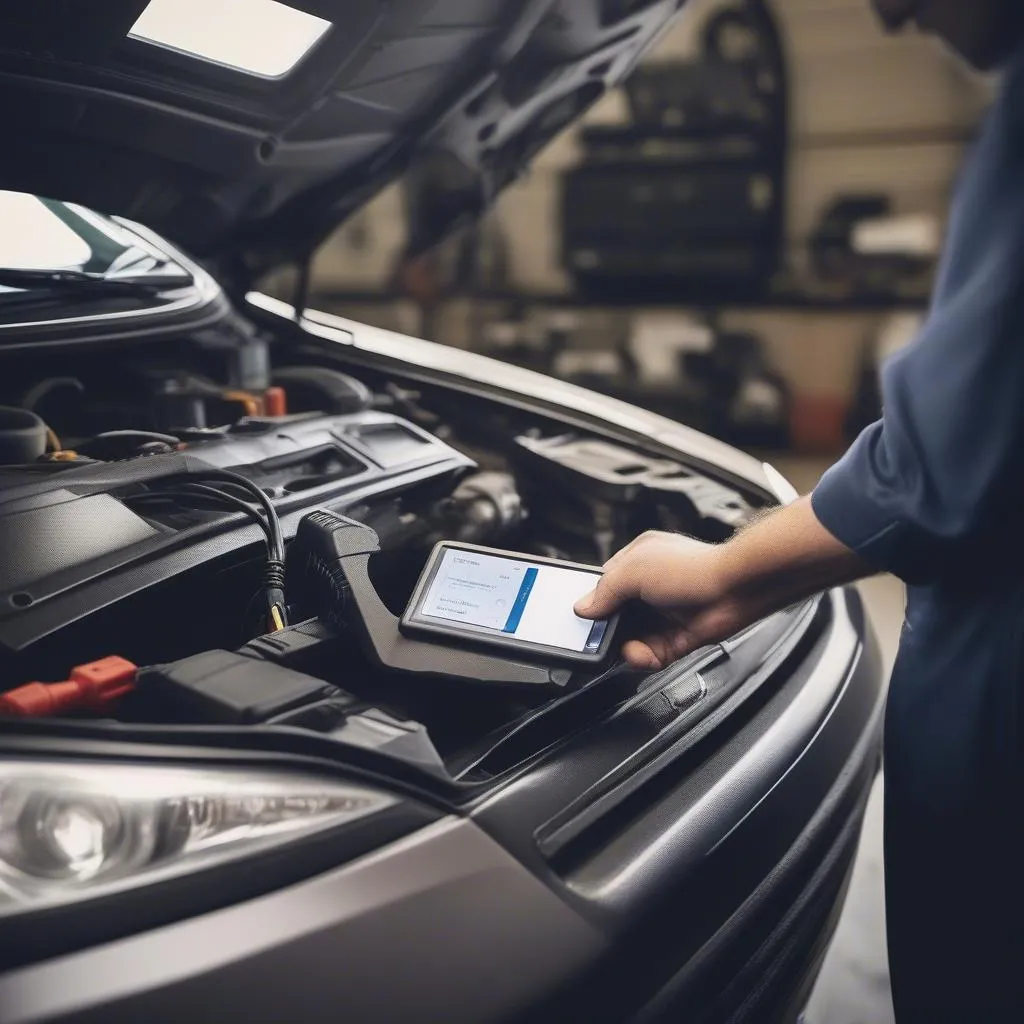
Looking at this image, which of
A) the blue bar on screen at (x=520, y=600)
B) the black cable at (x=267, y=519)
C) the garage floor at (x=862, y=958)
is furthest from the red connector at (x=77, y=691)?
the garage floor at (x=862, y=958)

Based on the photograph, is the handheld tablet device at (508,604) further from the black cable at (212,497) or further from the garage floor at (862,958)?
the garage floor at (862,958)

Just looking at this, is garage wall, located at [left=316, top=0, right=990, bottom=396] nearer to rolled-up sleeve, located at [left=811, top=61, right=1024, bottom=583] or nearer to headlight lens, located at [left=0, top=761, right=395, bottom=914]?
rolled-up sleeve, located at [left=811, top=61, right=1024, bottom=583]

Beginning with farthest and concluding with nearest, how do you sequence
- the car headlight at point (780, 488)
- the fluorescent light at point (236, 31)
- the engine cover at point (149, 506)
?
the car headlight at point (780, 488) < the fluorescent light at point (236, 31) < the engine cover at point (149, 506)

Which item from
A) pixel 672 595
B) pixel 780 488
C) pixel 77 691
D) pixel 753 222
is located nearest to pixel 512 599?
pixel 672 595

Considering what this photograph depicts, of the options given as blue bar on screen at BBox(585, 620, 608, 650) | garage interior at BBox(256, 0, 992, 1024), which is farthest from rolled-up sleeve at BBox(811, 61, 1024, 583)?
garage interior at BBox(256, 0, 992, 1024)

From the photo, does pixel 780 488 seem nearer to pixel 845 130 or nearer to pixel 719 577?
pixel 719 577

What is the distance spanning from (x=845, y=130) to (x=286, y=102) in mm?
3432

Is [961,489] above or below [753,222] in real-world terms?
above

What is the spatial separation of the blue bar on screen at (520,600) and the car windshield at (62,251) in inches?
33.6

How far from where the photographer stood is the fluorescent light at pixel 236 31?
115cm

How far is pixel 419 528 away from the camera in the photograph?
4.42 ft

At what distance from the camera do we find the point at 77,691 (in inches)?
30.6

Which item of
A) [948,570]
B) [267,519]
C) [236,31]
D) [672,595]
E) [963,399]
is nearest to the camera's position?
[963,399]

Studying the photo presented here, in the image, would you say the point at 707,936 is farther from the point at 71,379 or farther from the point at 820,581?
the point at 71,379
